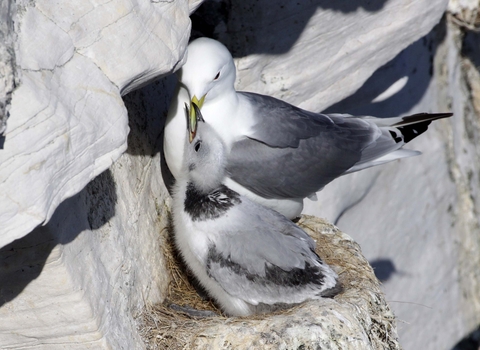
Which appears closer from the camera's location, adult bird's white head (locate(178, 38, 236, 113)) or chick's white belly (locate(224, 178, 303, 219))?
adult bird's white head (locate(178, 38, 236, 113))

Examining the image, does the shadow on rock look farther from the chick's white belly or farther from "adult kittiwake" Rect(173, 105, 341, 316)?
the chick's white belly

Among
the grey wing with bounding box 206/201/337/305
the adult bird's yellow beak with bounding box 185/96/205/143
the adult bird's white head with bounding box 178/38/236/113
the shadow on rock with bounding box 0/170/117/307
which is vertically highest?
the adult bird's white head with bounding box 178/38/236/113

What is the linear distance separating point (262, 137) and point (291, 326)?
87 centimetres

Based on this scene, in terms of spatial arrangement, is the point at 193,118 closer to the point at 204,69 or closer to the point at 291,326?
the point at 204,69

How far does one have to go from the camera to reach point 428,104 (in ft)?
17.2

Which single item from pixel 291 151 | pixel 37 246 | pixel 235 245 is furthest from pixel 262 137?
pixel 37 246

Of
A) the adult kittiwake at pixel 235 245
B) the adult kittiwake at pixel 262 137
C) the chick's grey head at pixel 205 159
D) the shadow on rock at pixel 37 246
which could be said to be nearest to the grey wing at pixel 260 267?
the adult kittiwake at pixel 235 245

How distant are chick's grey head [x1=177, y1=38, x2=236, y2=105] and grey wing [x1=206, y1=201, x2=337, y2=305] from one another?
564 mm

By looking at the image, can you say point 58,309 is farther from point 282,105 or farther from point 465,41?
point 465,41

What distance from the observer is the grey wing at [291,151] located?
2955 millimetres

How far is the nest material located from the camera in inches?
98.8

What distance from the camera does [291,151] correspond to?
3041mm

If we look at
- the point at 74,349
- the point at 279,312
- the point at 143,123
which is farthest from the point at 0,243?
the point at 143,123

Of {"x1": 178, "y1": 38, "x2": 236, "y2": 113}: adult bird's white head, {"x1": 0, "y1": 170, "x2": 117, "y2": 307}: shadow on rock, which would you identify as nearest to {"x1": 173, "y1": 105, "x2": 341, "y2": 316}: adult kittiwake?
{"x1": 178, "y1": 38, "x2": 236, "y2": 113}: adult bird's white head
